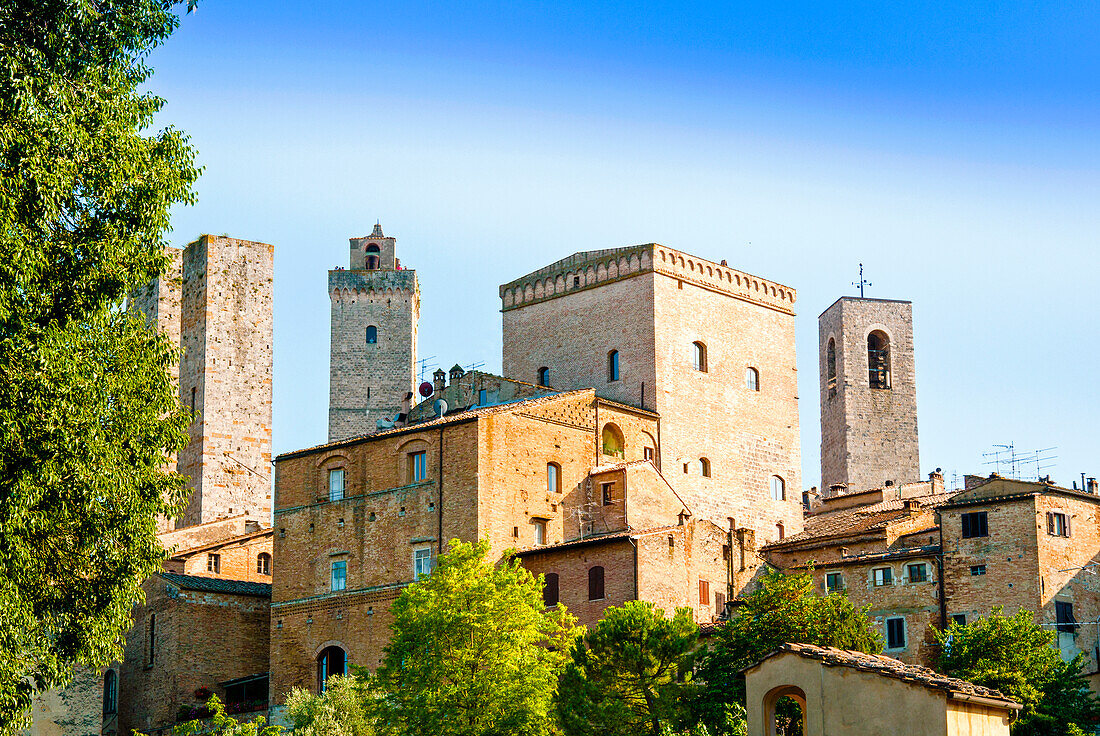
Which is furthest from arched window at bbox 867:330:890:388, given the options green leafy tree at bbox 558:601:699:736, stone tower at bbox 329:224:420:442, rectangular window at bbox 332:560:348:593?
green leafy tree at bbox 558:601:699:736

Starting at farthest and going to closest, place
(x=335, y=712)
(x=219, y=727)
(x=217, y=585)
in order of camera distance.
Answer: (x=217, y=585)
(x=219, y=727)
(x=335, y=712)

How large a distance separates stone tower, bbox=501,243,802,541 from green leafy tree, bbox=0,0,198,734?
29831 mm

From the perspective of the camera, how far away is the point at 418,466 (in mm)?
45969

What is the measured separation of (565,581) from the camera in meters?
42.5

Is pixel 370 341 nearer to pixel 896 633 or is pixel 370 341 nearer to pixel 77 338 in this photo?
pixel 896 633

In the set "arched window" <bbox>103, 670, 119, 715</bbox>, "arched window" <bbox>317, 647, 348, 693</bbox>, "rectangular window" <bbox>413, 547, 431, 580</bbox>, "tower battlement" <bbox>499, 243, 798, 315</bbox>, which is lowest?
"arched window" <bbox>103, 670, 119, 715</bbox>

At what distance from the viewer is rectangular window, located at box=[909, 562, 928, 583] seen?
4341cm

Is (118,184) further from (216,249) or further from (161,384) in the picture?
(216,249)

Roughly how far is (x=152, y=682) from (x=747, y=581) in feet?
60.1

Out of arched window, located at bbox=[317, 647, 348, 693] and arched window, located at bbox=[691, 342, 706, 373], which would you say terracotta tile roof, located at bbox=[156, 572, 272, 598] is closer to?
arched window, located at bbox=[317, 647, 348, 693]

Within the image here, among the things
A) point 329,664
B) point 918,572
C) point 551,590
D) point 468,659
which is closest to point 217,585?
point 329,664

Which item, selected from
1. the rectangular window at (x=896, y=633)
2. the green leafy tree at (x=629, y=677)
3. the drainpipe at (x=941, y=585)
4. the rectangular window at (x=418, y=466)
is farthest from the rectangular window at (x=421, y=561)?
the drainpipe at (x=941, y=585)

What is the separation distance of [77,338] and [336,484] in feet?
Answer: 85.7

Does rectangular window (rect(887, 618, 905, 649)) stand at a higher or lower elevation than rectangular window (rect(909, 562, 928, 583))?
lower
